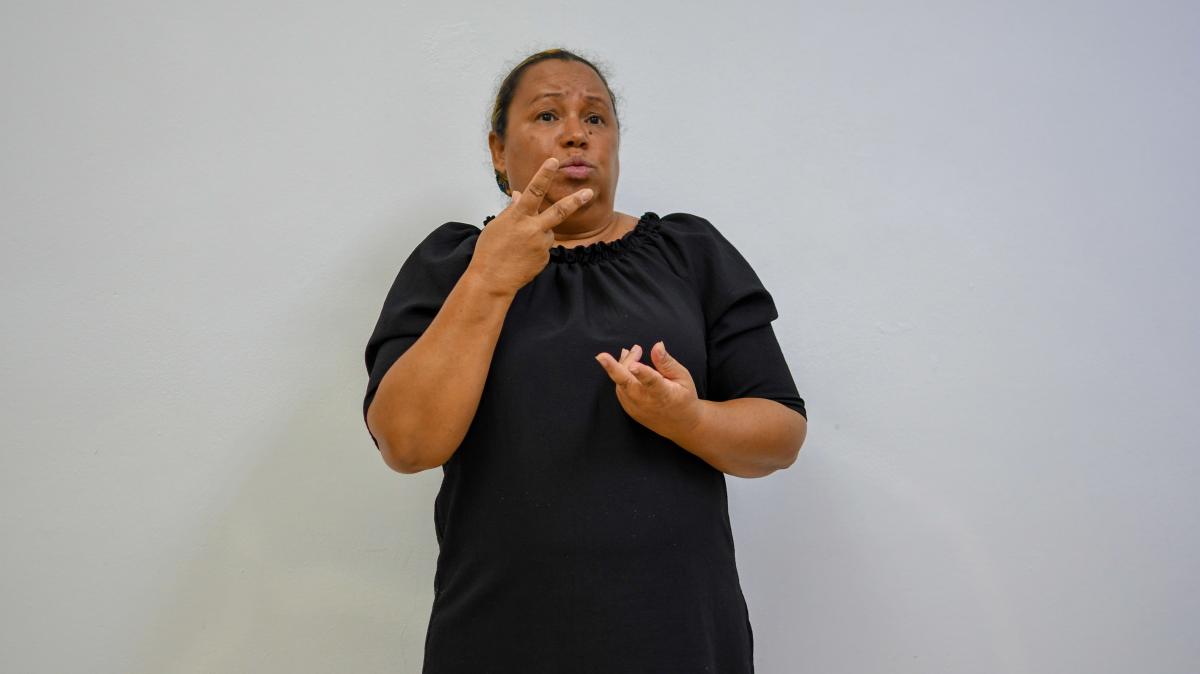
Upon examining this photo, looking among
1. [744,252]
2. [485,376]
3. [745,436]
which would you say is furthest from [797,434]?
[744,252]

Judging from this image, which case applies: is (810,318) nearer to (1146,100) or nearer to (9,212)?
(1146,100)

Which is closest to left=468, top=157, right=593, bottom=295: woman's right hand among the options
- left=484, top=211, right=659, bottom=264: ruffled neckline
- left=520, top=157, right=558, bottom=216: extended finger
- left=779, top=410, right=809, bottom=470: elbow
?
left=520, top=157, right=558, bottom=216: extended finger

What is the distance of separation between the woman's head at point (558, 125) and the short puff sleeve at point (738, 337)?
145 mm

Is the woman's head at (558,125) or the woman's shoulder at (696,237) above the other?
the woman's head at (558,125)

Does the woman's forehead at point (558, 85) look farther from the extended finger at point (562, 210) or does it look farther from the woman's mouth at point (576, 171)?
the extended finger at point (562, 210)

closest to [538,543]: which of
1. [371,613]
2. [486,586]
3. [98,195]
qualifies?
[486,586]

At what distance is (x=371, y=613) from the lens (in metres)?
1.19

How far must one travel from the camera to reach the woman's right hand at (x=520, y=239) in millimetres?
846

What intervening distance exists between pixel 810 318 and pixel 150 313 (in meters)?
0.90

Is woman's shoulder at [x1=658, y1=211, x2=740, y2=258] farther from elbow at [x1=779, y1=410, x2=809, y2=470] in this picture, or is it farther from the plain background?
the plain background

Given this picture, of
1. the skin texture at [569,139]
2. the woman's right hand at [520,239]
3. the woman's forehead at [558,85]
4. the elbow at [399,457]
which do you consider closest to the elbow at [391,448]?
the elbow at [399,457]

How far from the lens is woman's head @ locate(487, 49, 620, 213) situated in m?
0.99

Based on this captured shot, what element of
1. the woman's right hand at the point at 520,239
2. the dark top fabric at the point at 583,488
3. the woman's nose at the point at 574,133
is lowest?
the dark top fabric at the point at 583,488

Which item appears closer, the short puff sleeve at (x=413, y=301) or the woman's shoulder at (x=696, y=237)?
the short puff sleeve at (x=413, y=301)
